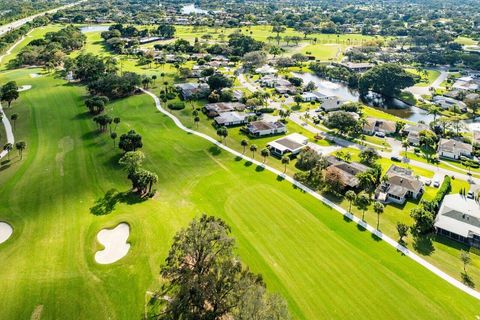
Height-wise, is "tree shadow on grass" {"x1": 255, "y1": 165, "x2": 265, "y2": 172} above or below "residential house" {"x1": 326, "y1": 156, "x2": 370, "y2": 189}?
below

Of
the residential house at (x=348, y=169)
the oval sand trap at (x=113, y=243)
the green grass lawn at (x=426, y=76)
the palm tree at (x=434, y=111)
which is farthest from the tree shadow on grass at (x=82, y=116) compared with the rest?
the green grass lawn at (x=426, y=76)

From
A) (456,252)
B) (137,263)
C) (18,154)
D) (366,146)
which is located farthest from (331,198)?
(18,154)

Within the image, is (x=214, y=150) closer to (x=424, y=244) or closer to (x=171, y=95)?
(x=171, y=95)

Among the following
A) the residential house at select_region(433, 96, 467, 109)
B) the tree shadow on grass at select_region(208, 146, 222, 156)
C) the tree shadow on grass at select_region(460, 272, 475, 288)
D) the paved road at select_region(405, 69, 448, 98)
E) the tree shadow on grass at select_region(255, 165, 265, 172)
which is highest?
the tree shadow on grass at select_region(208, 146, 222, 156)

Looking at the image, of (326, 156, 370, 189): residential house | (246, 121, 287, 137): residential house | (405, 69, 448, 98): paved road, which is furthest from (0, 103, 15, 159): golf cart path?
(405, 69, 448, 98): paved road

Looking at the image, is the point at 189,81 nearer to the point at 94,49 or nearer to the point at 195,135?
the point at 195,135

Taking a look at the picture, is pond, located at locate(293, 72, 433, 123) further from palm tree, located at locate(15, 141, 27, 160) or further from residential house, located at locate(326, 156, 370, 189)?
palm tree, located at locate(15, 141, 27, 160)

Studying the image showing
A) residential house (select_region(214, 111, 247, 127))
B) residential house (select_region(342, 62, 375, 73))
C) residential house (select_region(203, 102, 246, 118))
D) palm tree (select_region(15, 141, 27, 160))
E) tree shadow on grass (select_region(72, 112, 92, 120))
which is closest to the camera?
palm tree (select_region(15, 141, 27, 160))

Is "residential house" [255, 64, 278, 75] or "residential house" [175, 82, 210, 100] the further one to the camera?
"residential house" [255, 64, 278, 75]
